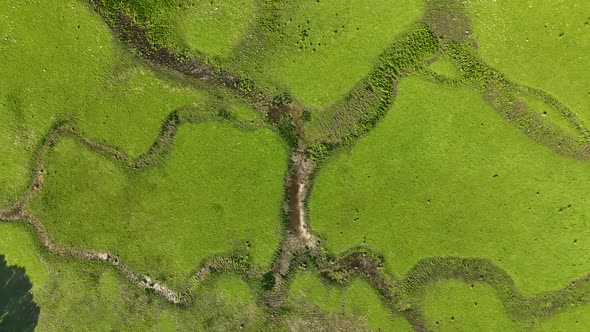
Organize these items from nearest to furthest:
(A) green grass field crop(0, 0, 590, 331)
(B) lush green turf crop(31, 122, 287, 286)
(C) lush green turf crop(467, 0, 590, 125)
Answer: (C) lush green turf crop(467, 0, 590, 125) → (A) green grass field crop(0, 0, 590, 331) → (B) lush green turf crop(31, 122, 287, 286)

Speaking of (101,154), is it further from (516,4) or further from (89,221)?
(516,4)

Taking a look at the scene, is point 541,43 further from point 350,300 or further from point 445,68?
point 350,300

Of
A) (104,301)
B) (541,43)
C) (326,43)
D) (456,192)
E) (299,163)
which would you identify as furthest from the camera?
(104,301)

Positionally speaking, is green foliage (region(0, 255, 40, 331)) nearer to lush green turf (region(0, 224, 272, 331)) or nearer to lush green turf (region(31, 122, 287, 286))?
lush green turf (region(0, 224, 272, 331))

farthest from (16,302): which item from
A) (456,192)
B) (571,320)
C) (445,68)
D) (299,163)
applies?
(571,320)

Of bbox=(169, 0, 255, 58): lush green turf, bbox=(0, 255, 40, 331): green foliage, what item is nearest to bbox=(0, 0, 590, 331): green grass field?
bbox=(169, 0, 255, 58): lush green turf

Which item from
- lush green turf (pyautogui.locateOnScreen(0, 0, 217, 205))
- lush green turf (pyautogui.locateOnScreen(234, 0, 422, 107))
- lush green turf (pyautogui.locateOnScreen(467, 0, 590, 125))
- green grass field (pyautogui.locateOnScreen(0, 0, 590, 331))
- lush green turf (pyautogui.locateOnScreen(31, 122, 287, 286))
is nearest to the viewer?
lush green turf (pyautogui.locateOnScreen(467, 0, 590, 125))
